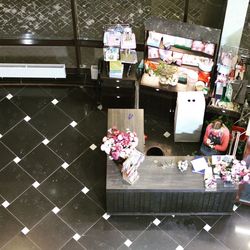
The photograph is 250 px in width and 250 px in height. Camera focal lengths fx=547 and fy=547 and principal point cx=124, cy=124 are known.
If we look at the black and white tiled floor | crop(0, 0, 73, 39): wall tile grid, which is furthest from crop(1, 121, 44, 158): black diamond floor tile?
crop(0, 0, 73, 39): wall tile grid

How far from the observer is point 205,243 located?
854 centimetres

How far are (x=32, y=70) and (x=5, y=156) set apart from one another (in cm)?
167

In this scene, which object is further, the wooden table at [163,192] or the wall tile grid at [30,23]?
the wall tile grid at [30,23]

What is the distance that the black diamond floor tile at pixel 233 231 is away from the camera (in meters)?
8.55

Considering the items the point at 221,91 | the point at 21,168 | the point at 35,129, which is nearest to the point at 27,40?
the point at 35,129

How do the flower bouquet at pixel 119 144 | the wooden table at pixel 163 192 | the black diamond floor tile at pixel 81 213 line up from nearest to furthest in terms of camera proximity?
the flower bouquet at pixel 119 144 < the wooden table at pixel 163 192 < the black diamond floor tile at pixel 81 213

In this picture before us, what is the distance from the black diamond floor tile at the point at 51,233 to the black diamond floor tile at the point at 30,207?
4.8 inches

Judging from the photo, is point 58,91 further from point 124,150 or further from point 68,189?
point 124,150

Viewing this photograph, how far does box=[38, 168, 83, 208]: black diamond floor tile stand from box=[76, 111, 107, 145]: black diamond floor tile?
2.80 feet

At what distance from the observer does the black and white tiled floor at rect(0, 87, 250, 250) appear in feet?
28.1

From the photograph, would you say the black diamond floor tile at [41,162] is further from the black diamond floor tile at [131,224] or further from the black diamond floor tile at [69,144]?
the black diamond floor tile at [131,224]

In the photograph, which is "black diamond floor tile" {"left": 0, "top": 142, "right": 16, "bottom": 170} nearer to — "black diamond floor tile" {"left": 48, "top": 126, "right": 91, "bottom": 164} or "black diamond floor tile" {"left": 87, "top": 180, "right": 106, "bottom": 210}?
"black diamond floor tile" {"left": 48, "top": 126, "right": 91, "bottom": 164}

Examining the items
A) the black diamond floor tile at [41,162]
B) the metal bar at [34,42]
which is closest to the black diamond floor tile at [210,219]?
the black diamond floor tile at [41,162]

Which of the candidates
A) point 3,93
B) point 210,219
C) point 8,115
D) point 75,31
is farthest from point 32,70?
point 210,219
